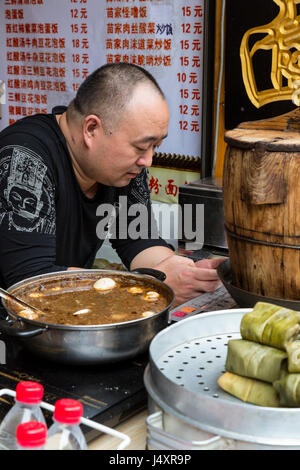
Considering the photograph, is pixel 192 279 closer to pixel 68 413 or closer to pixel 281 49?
pixel 68 413

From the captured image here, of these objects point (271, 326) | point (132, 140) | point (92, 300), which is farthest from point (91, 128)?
point (271, 326)

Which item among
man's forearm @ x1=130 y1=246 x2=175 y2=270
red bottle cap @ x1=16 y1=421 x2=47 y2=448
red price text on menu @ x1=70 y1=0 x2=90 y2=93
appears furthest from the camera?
red price text on menu @ x1=70 y1=0 x2=90 y2=93

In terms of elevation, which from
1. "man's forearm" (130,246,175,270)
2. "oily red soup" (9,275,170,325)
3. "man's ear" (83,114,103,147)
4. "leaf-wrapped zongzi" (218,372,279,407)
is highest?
"man's ear" (83,114,103,147)

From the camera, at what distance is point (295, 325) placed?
42.1 inches

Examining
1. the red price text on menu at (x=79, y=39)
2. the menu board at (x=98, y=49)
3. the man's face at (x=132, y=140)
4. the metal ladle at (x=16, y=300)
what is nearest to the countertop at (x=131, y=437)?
the metal ladle at (x=16, y=300)

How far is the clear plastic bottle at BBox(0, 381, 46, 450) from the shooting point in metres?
0.92

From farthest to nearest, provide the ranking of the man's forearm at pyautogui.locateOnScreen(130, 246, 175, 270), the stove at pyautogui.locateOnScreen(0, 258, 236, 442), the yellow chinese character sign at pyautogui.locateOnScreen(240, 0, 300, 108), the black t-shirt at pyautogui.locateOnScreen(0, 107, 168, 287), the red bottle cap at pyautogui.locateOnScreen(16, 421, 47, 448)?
the yellow chinese character sign at pyautogui.locateOnScreen(240, 0, 300, 108) → the man's forearm at pyautogui.locateOnScreen(130, 246, 175, 270) → the black t-shirt at pyautogui.locateOnScreen(0, 107, 168, 287) → the stove at pyautogui.locateOnScreen(0, 258, 236, 442) → the red bottle cap at pyautogui.locateOnScreen(16, 421, 47, 448)

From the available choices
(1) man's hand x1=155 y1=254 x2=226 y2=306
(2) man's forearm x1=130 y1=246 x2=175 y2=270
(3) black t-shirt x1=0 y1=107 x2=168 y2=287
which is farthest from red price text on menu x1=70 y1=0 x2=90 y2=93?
(1) man's hand x1=155 y1=254 x2=226 y2=306

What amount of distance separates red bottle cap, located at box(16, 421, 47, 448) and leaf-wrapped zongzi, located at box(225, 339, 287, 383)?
414mm

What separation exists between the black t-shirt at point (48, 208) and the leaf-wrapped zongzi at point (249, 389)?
2.92ft

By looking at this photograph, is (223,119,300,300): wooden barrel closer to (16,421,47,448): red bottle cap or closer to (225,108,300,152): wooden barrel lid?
(225,108,300,152): wooden barrel lid

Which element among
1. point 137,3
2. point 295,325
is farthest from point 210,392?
point 137,3

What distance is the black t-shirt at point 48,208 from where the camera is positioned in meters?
1.87

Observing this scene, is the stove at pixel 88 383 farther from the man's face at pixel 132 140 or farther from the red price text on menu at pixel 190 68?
the red price text on menu at pixel 190 68
